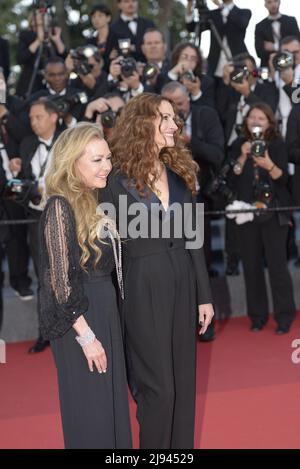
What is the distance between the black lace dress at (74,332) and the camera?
3203 millimetres

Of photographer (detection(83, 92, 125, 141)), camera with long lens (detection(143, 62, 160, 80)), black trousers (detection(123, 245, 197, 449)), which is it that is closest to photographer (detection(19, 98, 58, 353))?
photographer (detection(83, 92, 125, 141))

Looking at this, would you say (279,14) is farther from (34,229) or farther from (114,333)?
(114,333)

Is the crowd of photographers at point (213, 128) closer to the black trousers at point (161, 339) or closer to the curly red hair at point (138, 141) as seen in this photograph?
the curly red hair at point (138, 141)

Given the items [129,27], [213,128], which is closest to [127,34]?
[129,27]

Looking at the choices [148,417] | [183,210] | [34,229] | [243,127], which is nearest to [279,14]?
[243,127]

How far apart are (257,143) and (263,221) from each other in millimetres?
638

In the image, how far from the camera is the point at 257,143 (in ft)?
20.2

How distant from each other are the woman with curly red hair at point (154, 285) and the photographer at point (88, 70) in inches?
147

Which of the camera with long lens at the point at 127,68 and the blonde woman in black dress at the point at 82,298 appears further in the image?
the camera with long lens at the point at 127,68

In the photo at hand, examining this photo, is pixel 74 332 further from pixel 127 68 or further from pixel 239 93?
pixel 239 93

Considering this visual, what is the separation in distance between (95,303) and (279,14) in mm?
5242

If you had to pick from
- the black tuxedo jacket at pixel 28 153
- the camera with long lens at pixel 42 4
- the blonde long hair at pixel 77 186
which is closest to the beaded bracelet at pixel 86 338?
the blonde long hair at pixel 77 186

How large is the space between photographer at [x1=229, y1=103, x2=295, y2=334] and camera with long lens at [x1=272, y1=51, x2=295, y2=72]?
0.59 m

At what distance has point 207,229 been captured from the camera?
6.85 meters
